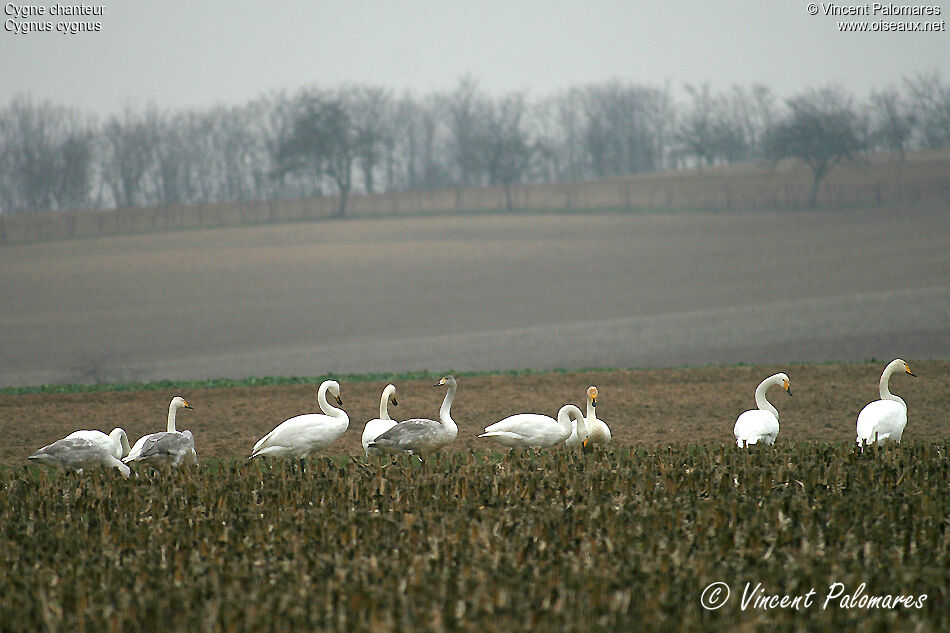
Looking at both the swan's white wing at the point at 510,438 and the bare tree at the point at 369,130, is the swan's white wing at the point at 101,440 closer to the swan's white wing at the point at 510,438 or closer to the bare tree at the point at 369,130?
the swan's white wing at the point at 510,438

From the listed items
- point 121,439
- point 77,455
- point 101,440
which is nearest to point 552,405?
point 121,439

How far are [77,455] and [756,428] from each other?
27.6ft

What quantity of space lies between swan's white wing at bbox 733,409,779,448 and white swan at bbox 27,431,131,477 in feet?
25.1

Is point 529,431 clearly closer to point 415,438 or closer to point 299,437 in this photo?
point 415,438

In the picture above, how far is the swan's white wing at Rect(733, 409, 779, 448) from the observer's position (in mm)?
13062

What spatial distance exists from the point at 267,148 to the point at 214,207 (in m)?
16.1

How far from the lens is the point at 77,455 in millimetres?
12305

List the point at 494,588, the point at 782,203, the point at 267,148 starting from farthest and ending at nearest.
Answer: the point at 267,148
the point at 782,203
the point at 494,588

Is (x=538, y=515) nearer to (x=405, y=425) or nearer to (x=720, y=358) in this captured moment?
(x=405, y=425)

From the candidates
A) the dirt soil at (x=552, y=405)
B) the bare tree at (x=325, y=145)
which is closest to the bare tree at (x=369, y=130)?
the bare tree at (x=325, y=145)

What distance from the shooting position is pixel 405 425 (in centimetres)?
1302

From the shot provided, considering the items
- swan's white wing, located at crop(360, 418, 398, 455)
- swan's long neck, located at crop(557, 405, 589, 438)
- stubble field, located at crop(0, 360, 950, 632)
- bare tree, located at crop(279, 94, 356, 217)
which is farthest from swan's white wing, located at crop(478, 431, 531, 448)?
bare tree, located at crop(279, 94, 356, 217)

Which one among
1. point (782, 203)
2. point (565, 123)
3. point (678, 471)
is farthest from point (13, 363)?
point (565, 123)

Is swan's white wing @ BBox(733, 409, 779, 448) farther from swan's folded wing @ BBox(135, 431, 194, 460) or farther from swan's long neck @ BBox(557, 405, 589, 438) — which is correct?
swan's folded wing @ BBox(135, 431, 194, 460)
